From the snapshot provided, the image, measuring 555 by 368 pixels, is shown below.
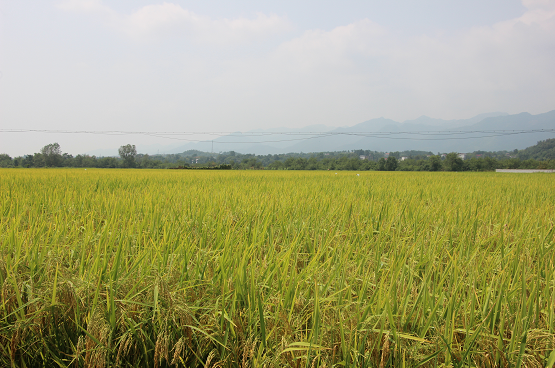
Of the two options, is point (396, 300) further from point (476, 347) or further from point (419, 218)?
point (419, 218)

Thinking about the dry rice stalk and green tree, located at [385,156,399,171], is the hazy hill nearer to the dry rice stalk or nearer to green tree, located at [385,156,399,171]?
green tree, located at [385,156,399,171]

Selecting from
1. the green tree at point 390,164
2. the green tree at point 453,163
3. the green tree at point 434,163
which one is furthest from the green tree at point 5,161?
the green tree at point 453,163

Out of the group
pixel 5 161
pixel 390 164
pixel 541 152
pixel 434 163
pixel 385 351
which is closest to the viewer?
pixel 385 351

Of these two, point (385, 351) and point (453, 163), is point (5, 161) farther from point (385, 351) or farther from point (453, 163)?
point (453, 163)

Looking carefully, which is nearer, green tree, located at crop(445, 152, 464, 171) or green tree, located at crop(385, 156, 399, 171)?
green tree, located at crop(385, 156, 399, 171)

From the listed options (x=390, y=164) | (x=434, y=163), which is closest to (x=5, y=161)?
(x=390, y=164)

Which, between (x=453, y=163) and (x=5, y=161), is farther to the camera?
(x=5, y=161)

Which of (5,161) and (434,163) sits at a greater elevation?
(5,161)

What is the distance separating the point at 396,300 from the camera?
3.23 ft

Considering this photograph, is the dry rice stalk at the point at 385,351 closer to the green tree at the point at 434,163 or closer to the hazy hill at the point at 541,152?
the green tree at the point at 434,163

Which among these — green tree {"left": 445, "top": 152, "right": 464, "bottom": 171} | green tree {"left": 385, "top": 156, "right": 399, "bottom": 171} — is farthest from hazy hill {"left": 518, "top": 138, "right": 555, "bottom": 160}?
green tree {"left": 385, "top": 156, "right": 399, "bottom": 171}

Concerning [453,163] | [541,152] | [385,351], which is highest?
[541,152]

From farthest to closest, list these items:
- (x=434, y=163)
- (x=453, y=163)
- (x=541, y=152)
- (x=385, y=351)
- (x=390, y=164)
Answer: (x=541, y=152) < (x=434, y=163) < (x=390, y=164) < (x=453, y=163) < (x=385, y=351)

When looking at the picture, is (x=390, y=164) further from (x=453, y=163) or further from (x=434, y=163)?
(x=453, y=163)
